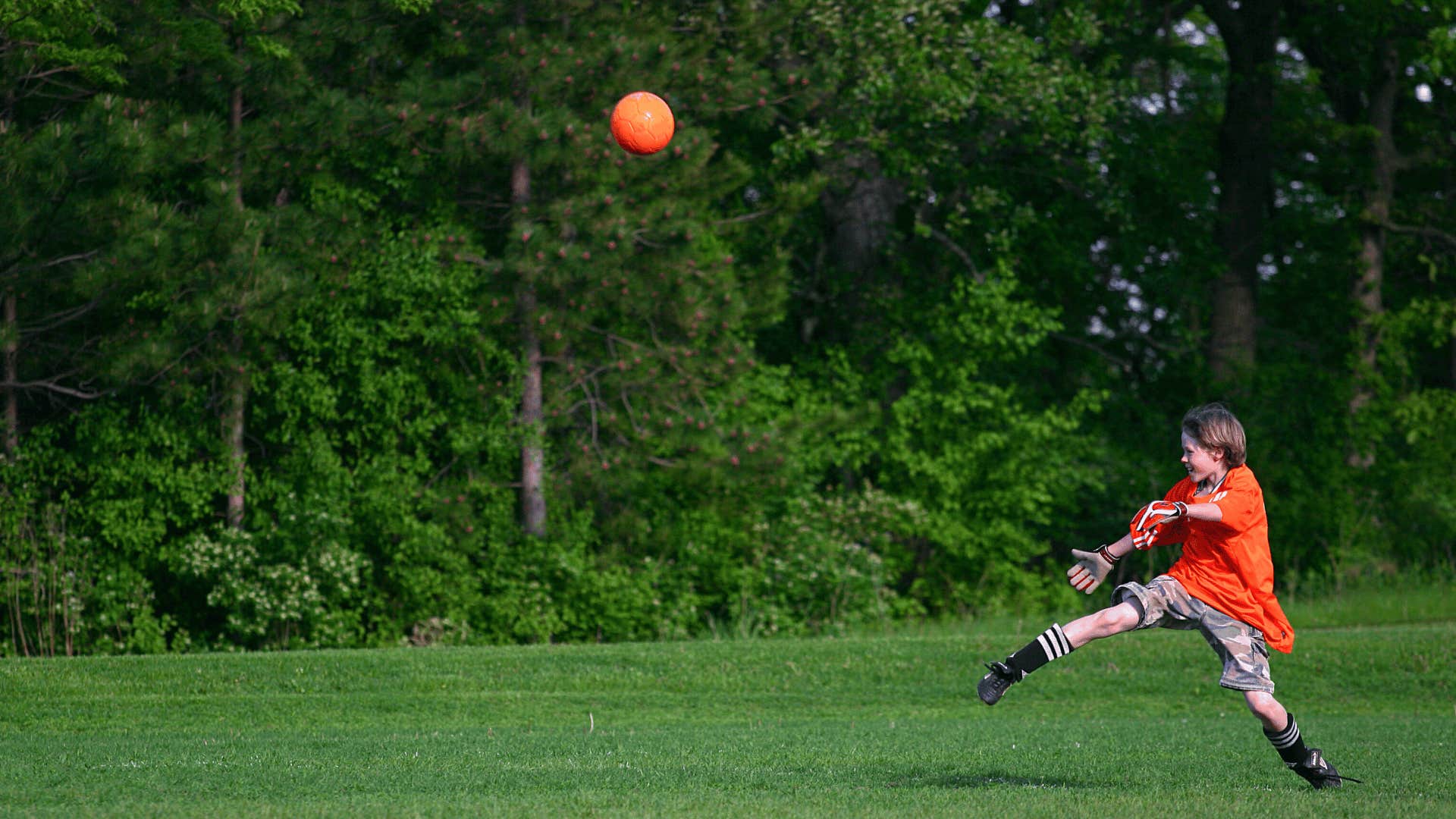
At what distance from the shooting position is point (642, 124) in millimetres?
11047

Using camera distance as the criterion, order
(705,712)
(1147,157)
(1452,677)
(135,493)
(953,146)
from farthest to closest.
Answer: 1. (1147,157)
2. (953,146)
3. (135,493)
4. (1452,677)
5. (705,712)

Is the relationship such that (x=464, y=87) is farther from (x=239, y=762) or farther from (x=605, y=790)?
(x=605, y=790)

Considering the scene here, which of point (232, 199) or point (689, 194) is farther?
point (689, 194)

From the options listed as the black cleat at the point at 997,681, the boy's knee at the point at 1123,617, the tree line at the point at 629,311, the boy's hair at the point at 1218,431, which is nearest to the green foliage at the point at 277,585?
the tree line at the point at 629,311

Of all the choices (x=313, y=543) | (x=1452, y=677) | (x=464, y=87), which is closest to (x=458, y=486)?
(x=313, y=543)

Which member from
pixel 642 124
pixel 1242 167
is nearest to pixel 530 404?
pixel 642 124

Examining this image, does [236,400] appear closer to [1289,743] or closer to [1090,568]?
[1090,568]

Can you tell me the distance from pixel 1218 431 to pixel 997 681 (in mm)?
1469

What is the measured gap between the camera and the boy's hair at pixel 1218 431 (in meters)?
6.28

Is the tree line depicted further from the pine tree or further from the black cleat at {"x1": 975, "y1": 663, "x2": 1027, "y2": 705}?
the black cleat at {"x1": 975, "y1": 663, "x2": 1027, "y2": 705}

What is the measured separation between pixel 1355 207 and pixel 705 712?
17353 millimetres

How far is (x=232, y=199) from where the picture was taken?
611 inches

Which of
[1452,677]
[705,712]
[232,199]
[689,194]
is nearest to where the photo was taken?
[705,712]

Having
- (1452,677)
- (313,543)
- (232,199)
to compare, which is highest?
(232,199)
